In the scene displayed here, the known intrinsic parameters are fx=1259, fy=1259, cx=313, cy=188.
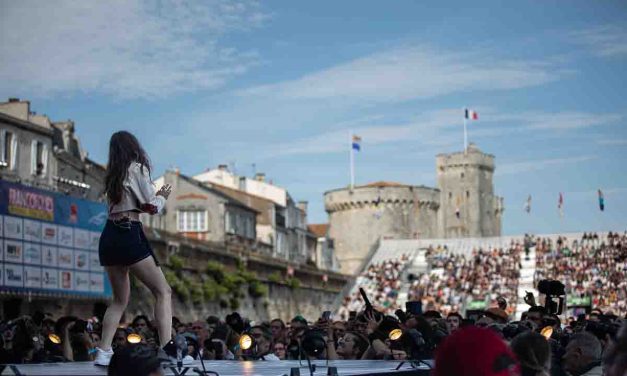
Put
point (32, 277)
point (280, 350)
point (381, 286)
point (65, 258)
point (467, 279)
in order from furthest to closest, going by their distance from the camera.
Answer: point (381, 286)
point (467, 279)
point (65, 258)
point (32, 277)
point (280, 350)

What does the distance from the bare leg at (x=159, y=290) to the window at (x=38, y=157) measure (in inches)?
1808

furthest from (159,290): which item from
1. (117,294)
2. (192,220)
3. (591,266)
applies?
(192,220)

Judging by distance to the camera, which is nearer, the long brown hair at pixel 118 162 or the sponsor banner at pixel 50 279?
the long brown hair at pixel 118 162

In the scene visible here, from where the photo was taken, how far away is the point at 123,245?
27.9ft

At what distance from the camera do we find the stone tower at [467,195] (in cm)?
14312

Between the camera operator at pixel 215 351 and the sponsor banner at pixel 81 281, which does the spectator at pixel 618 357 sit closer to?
the camera operator at pixel 215 351

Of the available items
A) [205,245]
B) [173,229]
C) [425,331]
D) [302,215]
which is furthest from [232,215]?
[425,331]

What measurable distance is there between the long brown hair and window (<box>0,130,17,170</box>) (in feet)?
144

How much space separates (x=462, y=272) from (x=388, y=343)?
61.3 meters

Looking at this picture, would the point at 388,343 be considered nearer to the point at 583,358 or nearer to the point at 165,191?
the point at 165,191

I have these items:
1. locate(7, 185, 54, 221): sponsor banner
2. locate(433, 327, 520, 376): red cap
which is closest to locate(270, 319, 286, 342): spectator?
locate(433, 327, 520, 376): red cap

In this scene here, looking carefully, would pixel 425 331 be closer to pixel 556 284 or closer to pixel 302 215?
pixel 556 284

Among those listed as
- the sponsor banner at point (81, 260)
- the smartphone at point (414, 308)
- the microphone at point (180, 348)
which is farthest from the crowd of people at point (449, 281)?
the microphone at point (180, 348)

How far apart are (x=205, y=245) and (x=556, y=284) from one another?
52494 millimetres
